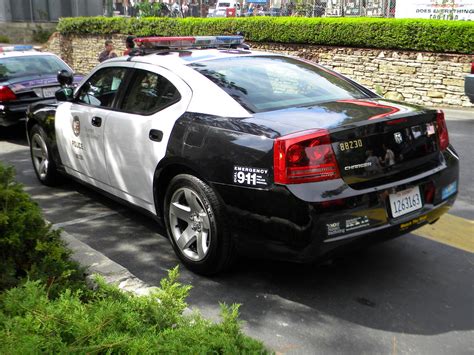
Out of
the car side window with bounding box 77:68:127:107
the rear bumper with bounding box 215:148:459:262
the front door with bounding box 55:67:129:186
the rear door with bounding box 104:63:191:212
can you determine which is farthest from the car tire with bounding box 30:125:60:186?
the rear bumper with bounding box 215:148:459:262

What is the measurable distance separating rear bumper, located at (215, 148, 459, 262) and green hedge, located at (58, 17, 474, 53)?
10142 mm

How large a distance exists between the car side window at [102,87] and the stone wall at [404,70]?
24.1 ft

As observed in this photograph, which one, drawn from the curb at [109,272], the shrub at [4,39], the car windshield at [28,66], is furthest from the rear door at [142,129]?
the shrub at [4,39]

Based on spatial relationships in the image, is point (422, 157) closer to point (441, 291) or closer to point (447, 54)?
point (441, 291)

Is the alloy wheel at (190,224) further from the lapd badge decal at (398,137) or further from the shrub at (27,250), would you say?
the lapd badge decal at (398,137)

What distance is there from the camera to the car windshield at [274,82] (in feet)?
13.7

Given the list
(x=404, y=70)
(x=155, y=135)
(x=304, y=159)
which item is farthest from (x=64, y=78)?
(x=404, y=70)

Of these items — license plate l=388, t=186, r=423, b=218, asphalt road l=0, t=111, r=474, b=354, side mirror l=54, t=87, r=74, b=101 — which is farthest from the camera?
side mirror l=54, t=87, r=74, b=101

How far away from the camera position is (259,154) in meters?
3.50

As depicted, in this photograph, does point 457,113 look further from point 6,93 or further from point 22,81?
point 6,93

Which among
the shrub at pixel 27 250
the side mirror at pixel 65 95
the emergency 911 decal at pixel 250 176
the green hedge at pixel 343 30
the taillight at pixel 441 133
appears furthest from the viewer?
the green hedge at pixel 343 30

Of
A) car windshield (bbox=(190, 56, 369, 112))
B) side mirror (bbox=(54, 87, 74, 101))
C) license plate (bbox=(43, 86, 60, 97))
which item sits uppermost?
car windshield (bbox=(190, 56, 369, 112))

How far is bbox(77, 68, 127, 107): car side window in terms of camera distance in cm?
517

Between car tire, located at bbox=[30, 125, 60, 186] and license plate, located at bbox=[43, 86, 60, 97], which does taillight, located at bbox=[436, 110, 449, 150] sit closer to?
car tire, located at bbox=[30, 125, 60, 186]
